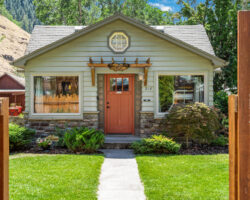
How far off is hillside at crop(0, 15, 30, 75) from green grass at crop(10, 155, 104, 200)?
182 feet

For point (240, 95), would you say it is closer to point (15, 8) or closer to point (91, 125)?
point (91, 125)

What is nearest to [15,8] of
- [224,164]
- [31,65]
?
[31,65]

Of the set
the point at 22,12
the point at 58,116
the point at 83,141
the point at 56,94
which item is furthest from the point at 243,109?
the point at 22,12

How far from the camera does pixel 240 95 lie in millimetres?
2021

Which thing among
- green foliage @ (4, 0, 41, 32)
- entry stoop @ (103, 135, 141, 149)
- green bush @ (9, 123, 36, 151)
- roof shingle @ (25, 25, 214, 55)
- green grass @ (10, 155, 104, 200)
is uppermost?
green foliage @ (4, 0, 41, 32)

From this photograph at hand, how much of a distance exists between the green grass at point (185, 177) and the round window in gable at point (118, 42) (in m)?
4.04

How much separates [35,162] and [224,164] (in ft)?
14.5

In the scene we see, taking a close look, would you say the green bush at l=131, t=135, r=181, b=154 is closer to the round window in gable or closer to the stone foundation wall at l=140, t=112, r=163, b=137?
the stone foundation wall at l=140, t=112, r=163, b=137

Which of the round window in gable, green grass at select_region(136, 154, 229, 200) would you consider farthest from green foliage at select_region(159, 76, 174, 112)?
green grass at select_region(136, 154, 229, 200)

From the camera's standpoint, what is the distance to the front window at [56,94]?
1023 cm

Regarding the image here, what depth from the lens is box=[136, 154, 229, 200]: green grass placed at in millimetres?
4585

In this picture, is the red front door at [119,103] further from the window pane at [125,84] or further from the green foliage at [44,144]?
the green foliage at [44,144]

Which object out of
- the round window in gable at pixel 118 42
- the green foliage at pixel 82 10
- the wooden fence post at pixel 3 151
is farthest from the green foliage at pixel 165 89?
the green foliage at pixel 82 10

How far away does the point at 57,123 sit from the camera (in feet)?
33.2
